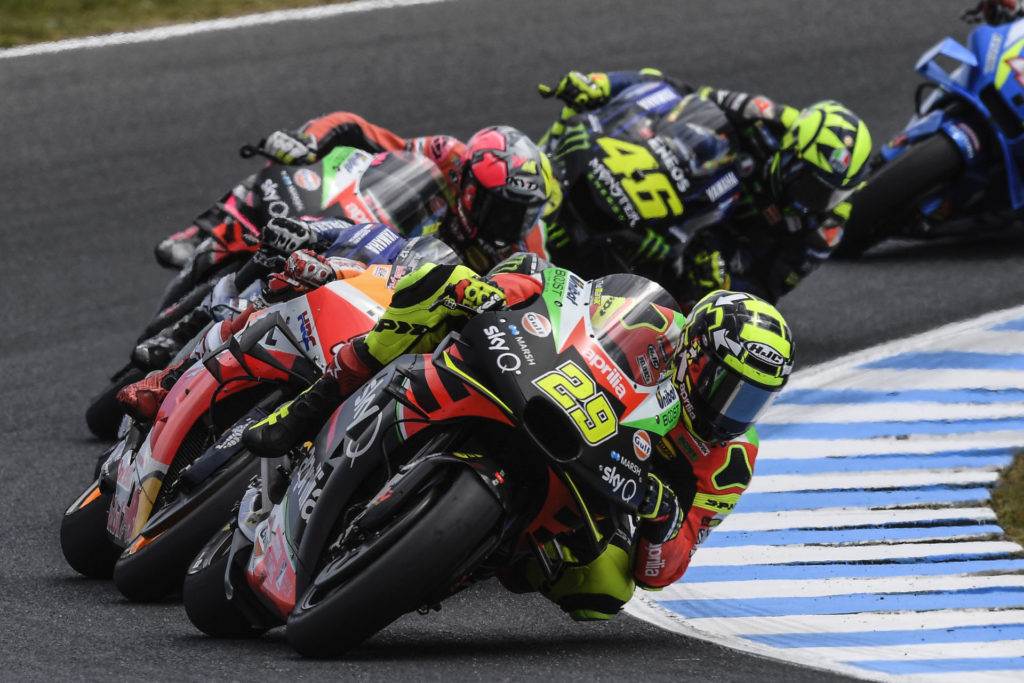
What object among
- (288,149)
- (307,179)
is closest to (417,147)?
(288,149)

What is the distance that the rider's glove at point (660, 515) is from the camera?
5.02m

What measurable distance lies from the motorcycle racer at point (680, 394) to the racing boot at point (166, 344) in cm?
199

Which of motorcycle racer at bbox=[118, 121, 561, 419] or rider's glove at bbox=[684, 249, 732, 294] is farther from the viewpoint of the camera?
rider's glove at bbox=[684, 249, 732, 294]

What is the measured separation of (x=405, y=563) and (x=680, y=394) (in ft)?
3.42

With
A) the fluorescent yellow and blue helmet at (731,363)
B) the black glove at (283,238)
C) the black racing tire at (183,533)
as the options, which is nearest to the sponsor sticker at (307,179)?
the black glove at (283,238)

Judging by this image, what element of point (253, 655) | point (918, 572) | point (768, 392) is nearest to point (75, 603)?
point (253, 655)

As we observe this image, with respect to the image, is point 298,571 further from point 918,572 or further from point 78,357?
point 78,357

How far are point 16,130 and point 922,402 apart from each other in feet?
22.0

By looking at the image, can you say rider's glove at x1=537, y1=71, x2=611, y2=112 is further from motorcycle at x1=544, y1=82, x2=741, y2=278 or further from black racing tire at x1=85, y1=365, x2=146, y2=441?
black racing tire at x1=85, y1=365, x2=146, y2=441

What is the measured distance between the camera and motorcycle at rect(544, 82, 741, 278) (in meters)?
8.66

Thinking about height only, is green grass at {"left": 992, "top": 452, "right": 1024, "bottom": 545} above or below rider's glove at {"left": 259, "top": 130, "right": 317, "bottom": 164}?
below

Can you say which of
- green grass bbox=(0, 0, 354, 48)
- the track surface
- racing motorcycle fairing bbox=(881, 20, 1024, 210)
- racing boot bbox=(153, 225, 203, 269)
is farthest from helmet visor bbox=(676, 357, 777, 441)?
green grass bbox=(0, 0, 354, 48)

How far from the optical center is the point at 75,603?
18.7 feet

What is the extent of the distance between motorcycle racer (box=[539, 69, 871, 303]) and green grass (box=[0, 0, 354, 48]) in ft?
17.0
